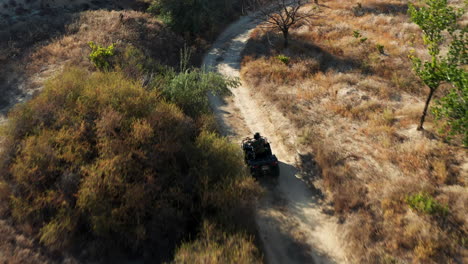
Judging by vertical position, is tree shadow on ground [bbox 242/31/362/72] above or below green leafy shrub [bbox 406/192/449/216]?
above

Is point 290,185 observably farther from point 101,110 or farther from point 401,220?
point 101,110

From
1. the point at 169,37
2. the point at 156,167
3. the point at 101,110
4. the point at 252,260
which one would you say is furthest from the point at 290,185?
the point at 169,37

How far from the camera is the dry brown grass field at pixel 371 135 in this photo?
33.0 ft

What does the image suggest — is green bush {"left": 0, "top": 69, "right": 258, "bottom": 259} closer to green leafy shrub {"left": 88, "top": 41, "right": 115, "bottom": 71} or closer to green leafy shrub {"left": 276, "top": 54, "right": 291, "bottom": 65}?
green leafy shrub {"left": 88, "top": 41, "right": 115, "bottom": 71}

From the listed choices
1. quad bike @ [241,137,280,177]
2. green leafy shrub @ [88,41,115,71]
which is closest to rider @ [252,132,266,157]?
quad bike @ [241,137,280,177]

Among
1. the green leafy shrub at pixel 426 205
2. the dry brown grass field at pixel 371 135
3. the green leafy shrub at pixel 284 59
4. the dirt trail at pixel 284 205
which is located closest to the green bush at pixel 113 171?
the dirt trail at pixel 284 205

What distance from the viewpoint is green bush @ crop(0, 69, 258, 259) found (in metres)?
8.95

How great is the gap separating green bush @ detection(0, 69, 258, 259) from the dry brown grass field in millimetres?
4759

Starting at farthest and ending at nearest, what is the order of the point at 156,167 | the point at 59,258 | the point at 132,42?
the point at 132,42 → the point at 156,167 → the point at 59,258

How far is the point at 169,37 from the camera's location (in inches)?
1148

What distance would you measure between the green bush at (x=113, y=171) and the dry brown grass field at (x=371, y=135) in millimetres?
4759

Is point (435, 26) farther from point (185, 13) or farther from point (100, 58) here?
point (185, 13)

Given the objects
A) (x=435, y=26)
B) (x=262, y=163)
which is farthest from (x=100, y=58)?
(x=435, y=26)

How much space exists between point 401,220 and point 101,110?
489 inches
